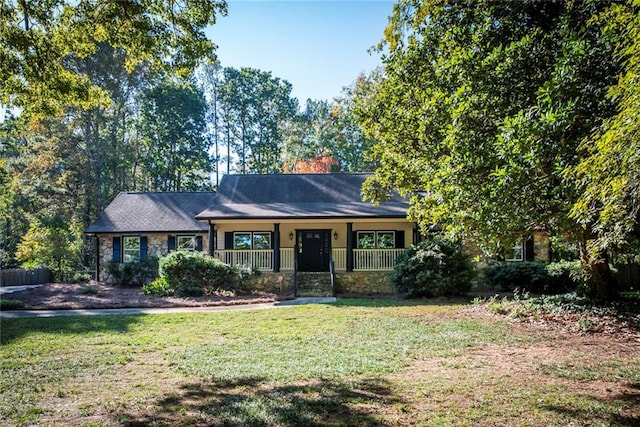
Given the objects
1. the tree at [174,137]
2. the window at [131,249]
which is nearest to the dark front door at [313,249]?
the window at [131,249]

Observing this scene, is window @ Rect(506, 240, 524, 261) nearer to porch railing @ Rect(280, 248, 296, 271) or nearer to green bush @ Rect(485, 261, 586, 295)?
green bush @ Rect(485, 261, 586, 295)

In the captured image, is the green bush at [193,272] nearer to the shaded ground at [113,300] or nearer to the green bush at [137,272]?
the shaded ground at [113,300]

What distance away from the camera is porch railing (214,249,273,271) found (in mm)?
16906

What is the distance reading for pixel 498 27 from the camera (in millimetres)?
8273

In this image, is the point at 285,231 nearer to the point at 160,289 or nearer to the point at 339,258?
the point at 339,258

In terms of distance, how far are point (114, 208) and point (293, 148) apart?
61.1 feet

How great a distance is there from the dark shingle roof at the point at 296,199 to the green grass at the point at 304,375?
25.1ft

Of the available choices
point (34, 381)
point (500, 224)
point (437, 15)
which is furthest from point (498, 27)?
point (34, 381)

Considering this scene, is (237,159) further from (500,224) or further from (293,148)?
(500,224)

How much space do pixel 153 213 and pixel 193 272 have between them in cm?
835

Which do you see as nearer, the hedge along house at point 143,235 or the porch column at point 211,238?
the porch column at point 211,238

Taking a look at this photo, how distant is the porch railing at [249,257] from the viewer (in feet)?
55.5

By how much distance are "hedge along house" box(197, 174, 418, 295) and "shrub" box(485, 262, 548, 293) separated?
3417 millimetres

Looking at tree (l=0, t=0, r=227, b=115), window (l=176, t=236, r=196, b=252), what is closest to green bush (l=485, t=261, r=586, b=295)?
tree (l=0, t=0, r=227, b=115)
